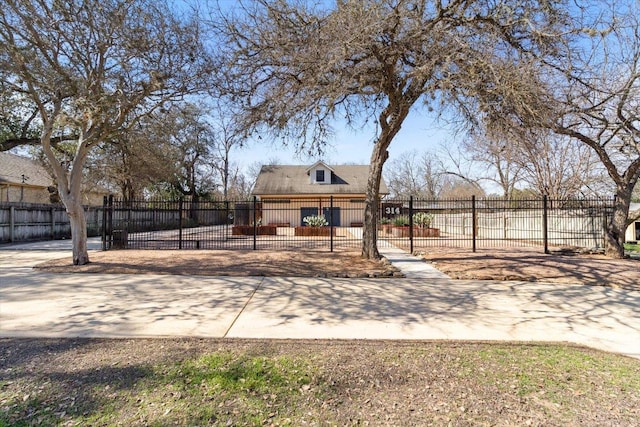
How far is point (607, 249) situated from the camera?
40.2 feet

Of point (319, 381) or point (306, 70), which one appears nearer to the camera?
point (319, 381)

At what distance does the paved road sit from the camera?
15.1ft

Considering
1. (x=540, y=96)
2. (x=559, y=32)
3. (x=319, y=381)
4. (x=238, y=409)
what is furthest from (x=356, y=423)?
(x=559, y=32)

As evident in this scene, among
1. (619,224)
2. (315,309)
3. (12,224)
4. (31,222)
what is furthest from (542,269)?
(31,222)

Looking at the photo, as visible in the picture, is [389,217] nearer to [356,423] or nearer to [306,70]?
[306,70]

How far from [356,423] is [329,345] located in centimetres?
152

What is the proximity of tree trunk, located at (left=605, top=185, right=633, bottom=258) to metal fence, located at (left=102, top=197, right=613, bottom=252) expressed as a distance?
0.64 m

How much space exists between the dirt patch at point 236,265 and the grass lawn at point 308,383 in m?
4.45

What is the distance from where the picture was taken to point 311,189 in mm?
30062

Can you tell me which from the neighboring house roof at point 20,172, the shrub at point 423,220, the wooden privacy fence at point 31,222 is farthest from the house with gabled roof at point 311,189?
the neighboring house roof at point 20,172

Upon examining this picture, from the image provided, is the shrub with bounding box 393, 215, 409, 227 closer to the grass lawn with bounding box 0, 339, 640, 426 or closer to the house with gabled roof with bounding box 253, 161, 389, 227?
the house with gabled roof with bounding box 253, 161, 389, 227

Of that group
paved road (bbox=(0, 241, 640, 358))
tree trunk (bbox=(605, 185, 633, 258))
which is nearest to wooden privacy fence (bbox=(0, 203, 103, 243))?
paved road (bbox=(0, 241, 640, 358))

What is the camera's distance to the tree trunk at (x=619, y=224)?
466 inches

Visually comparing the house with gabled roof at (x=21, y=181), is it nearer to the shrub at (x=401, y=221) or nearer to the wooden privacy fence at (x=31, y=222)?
the wooden privacy fence at (x=31, y=222)
